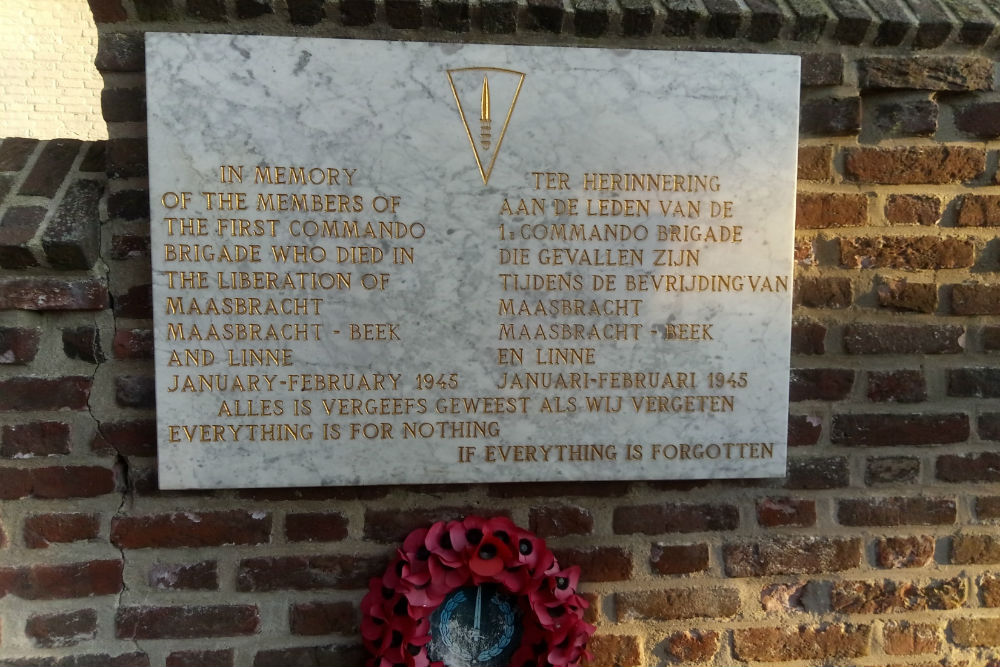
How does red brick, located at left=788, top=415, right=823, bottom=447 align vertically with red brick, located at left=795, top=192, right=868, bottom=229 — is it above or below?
below

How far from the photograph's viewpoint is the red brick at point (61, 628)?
1.52 meters

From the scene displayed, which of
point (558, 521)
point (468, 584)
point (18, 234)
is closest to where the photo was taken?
point (18, 234)

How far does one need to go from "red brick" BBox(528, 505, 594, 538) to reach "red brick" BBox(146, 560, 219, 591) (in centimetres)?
80

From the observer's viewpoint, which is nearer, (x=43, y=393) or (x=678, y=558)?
(x=43, y=393)

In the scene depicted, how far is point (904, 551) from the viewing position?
5.57 feet

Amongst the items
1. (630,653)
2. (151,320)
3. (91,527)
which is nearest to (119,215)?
(151,320)

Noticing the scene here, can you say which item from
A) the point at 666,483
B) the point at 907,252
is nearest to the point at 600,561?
the point at 666,483

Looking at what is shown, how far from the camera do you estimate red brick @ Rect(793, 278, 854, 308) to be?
165 cm

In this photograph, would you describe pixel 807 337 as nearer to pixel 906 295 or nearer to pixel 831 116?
pixel 906 295

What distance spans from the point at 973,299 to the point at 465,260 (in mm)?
1334

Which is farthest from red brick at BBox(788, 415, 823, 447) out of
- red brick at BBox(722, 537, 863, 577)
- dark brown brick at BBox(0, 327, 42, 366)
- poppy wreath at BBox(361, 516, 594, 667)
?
dark brown brick at BBox(0, 327, 42, 366)

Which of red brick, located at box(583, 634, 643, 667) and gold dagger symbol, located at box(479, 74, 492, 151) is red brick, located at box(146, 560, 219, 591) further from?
gold dagger symbol, located at box(479, 74, 492, 151)

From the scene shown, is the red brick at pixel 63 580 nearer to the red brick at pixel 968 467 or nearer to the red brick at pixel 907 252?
the red brick at pixel 907 252

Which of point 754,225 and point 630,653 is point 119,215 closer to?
point 754,225
